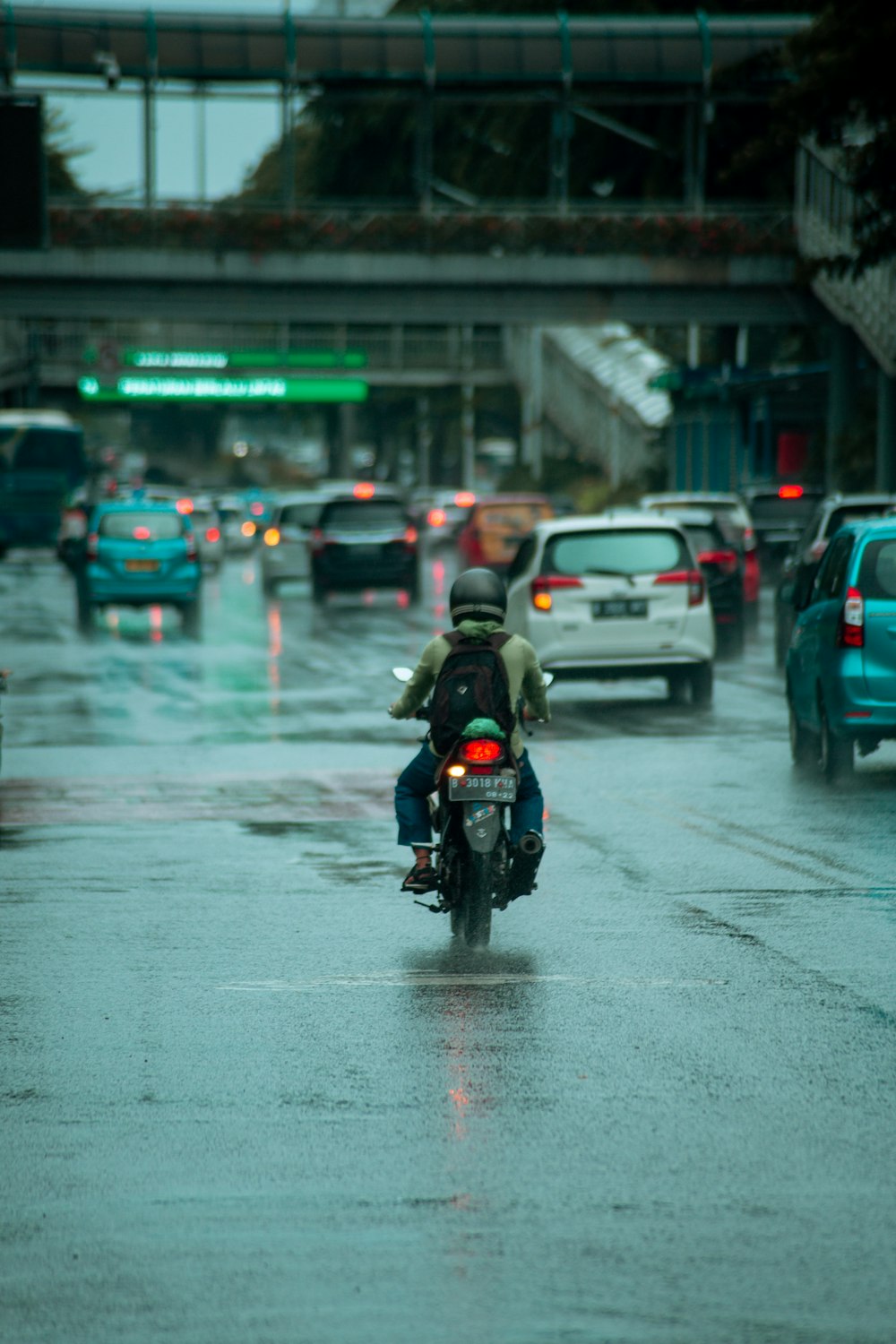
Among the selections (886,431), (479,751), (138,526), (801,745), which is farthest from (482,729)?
(886,431)

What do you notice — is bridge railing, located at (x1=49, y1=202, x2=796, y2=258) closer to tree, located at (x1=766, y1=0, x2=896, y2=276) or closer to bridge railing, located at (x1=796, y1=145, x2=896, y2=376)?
bridge railing, located at (x1=796, y1=145, x2=896, y2=376)

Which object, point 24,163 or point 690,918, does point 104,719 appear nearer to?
point 24,163

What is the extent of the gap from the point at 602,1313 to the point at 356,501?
33.7 meters

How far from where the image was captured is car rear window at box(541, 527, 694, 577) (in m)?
19.9

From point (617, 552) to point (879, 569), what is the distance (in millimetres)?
5903

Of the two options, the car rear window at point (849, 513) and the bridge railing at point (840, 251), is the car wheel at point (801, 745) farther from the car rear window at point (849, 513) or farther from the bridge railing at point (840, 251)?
the bridge railing at point (840, 251)

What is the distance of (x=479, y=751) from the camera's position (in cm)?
904

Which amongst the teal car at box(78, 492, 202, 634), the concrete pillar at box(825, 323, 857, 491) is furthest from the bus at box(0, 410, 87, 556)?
the teal car at box(78, 492, 202, 634)

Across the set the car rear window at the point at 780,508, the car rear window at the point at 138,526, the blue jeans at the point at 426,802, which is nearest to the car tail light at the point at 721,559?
the car rear window at the point at 138,526

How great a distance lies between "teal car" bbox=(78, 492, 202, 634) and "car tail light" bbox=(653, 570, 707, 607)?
46.7 feet

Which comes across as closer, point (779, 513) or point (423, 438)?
point (779, 513)

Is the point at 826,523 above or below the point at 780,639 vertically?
above

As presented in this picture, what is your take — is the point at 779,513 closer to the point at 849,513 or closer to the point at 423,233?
the point at 423,233

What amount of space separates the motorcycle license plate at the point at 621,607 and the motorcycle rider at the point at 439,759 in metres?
10.0
